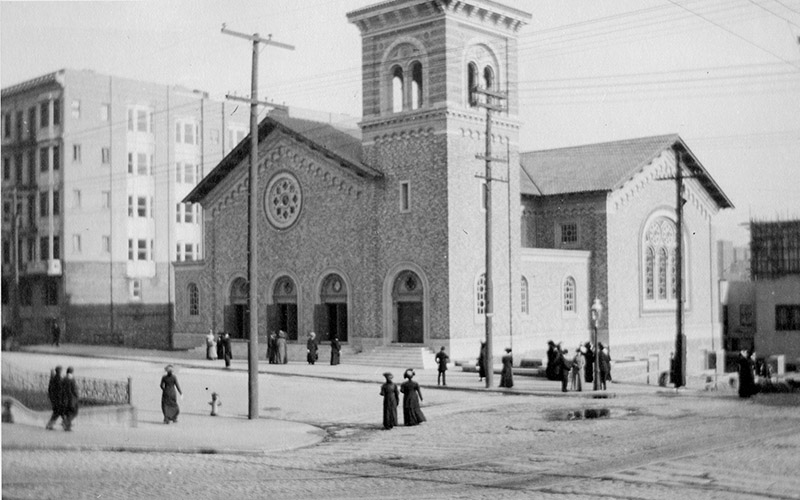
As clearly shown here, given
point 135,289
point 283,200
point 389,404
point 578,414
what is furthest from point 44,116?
point 283,200

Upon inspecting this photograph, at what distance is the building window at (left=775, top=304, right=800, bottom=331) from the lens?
29.9m

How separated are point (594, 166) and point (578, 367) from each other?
19.0m

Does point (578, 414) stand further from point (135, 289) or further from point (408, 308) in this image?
Answer: point (408, 308)

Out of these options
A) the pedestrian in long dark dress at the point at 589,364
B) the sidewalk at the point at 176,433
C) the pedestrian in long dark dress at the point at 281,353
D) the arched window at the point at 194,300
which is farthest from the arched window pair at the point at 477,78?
the arched window at the point at 194,300

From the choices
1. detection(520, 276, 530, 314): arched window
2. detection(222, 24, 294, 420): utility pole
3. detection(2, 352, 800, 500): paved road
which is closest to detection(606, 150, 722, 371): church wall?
detection(520, 276, 530, 314): arched window

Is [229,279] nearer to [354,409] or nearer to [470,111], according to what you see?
[470,111]

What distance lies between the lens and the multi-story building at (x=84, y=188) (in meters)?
16.9

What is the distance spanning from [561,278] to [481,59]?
12202 millimetres

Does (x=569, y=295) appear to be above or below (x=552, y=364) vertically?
above

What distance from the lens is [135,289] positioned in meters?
25.3

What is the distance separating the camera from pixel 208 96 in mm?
21234

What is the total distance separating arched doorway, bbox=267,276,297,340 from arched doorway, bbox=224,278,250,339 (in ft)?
8.19

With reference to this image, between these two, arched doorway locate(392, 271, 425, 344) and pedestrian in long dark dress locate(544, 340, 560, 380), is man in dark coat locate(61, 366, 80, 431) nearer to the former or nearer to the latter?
pedestrian in long dark dress locate(544, 340, 560, 380)

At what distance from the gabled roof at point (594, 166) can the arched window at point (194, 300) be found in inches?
660
